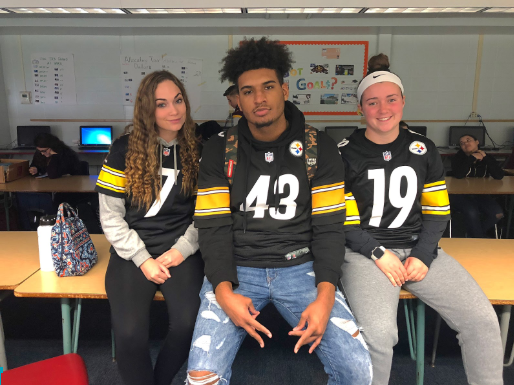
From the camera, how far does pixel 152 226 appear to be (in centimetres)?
155

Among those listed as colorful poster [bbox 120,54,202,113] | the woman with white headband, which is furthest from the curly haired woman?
colorful poster [bbox 120,54,202,113]

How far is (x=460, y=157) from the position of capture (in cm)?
335

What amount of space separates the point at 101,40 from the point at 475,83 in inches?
205

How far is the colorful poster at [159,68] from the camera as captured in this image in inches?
200

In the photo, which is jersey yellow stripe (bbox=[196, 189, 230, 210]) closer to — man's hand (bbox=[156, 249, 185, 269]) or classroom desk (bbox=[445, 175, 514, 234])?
man's hand (bbox=[156, 249, 185, 269])

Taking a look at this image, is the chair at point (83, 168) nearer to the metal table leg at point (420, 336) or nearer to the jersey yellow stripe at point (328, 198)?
the jersey yellow stripe at point (328, 198)

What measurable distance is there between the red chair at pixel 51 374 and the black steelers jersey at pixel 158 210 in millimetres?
603

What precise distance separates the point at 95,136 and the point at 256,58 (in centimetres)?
437

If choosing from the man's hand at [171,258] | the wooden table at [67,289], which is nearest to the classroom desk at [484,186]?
the man's hand at [171,258]

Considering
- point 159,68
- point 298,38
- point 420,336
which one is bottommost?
point 420,336

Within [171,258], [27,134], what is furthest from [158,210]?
[27,134]

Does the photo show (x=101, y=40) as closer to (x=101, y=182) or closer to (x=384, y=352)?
(x=101, y=182)

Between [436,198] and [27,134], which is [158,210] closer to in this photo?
[436,198]

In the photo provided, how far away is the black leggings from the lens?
1.29 m
